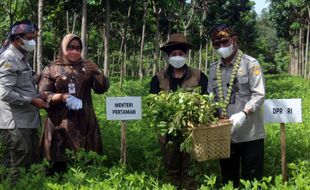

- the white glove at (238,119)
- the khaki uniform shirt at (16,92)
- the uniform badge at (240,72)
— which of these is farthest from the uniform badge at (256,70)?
the khaki uniform shirt at (16,92)

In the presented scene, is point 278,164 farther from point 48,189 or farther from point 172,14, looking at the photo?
point 172,14

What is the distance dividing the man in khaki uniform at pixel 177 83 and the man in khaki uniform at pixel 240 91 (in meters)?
0.33

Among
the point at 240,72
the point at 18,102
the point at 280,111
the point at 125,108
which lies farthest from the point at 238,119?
the point at 18,102

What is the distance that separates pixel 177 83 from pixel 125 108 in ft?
2.17

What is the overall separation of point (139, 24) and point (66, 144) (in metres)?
22.1

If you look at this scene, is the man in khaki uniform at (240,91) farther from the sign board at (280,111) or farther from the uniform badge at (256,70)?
the sign board at (280,111)

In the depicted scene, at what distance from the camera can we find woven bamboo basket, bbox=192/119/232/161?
4375mm

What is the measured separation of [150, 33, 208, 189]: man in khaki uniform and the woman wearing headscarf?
2.43 feet

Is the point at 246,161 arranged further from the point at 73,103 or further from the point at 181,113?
the point at 73,103

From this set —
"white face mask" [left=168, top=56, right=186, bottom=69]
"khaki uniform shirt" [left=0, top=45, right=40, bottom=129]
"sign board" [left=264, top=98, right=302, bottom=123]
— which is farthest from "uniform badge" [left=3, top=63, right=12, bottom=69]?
"sign board" [left=264, top=98, right=302, bottom=123]

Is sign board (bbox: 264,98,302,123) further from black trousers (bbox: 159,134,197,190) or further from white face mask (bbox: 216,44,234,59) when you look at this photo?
black trousers (bbox: 159,134,197,190)

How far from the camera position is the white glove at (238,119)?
471 centimetres

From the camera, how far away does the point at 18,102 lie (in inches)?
193

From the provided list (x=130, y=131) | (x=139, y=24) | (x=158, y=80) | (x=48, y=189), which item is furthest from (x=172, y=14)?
(x=48, y=189)
